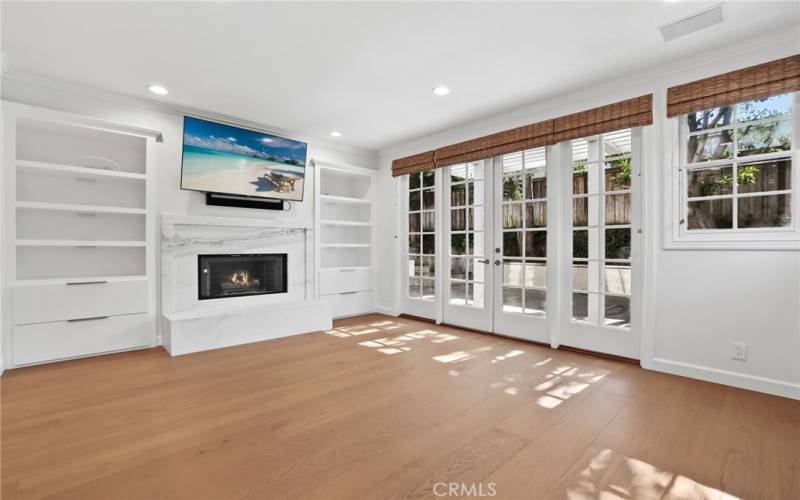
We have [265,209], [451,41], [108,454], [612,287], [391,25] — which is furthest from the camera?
[265,209]

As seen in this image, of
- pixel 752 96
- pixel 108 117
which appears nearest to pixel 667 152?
pixel 752 96

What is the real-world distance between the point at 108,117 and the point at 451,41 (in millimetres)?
3316

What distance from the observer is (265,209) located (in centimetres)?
462

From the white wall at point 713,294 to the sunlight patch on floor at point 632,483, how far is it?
1610 millimetres

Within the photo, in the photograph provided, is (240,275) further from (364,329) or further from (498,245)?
(498,245)

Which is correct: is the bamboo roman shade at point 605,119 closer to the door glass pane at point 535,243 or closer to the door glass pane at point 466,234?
the door glass pane at point 535,243

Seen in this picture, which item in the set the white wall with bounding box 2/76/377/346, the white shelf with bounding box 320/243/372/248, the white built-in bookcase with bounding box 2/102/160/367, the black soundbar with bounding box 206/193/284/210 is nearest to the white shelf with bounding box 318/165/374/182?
the white wall with bounding box 2/76/377/346

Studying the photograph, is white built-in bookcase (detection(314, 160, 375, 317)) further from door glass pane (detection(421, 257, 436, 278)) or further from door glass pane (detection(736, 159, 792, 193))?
door glass pane (detection(736, 159, 792, 193))

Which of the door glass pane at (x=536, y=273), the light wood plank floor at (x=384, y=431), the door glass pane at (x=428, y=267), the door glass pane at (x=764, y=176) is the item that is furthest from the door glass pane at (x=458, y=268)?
the door glass pane at (x=764, y=176)

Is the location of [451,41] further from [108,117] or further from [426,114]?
[108,117]

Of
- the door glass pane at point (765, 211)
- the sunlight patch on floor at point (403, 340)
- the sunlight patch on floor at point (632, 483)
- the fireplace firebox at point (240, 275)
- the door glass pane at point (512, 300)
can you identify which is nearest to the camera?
the sunlight patch on floor at point (632, 483)

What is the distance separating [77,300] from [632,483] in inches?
168

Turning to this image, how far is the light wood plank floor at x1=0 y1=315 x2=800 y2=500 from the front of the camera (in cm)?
159

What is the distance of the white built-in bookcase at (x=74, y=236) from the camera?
310 cm
